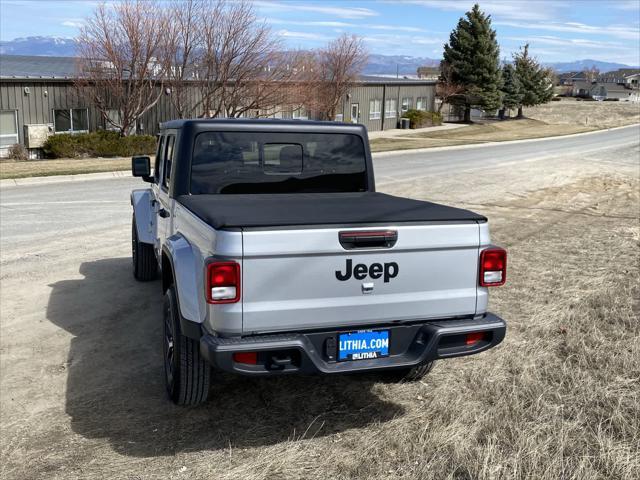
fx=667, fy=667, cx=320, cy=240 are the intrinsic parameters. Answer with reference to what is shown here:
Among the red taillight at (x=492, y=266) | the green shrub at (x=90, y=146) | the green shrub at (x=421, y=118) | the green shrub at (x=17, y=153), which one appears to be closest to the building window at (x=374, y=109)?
the green shrub at (x=421, y=118)

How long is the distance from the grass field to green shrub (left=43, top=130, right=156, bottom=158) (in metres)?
1.69

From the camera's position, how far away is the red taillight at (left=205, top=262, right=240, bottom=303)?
4.00 m

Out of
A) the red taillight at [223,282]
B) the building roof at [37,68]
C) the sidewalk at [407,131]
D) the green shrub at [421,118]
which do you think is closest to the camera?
the red taillight at [223,282]

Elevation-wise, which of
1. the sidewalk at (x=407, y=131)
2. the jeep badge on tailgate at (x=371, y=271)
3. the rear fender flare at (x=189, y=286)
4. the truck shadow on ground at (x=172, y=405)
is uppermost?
the jeep badge on tailgate at (x=371, y=271)

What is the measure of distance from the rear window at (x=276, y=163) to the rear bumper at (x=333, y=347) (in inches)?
77.1

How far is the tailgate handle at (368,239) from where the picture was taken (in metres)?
4.24

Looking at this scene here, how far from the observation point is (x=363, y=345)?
14.4 feet

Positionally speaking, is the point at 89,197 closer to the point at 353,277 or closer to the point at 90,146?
the point at 90,146

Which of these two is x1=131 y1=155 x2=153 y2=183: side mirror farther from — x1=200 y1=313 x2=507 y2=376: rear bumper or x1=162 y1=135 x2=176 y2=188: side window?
x1=200 y1=313 x2=507 y2=376: rear bumper

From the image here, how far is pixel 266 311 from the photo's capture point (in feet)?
13.6

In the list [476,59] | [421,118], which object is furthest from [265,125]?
[476,59]

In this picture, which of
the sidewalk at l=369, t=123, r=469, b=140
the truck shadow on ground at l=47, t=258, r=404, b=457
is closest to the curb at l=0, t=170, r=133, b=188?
the truck shadow on ground at l=47, t=258, r=404, b=457

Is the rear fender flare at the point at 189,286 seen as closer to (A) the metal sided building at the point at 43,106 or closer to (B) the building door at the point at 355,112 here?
(A) the metal sided building at the point at 43,106

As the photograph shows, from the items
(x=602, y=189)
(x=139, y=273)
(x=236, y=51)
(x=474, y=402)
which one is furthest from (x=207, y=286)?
(x=236, y=51)
